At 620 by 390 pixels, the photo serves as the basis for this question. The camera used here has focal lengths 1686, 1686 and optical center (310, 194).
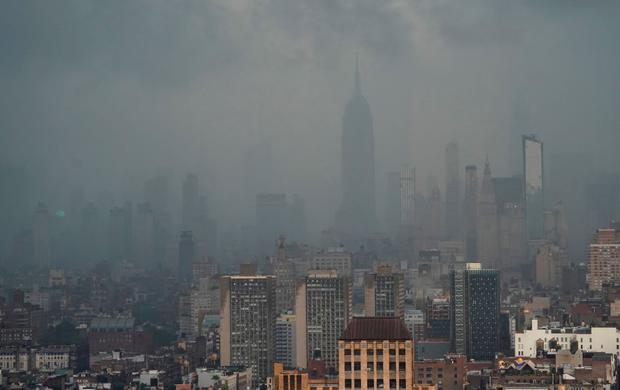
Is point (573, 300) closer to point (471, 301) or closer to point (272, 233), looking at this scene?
point (471, 301)

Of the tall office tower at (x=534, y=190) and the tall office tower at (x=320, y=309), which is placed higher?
the tall office tower at (x=534, y=190)

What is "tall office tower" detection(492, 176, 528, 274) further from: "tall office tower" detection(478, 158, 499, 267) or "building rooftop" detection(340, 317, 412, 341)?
"building rooftop" detection(340, 317, 412, 341)

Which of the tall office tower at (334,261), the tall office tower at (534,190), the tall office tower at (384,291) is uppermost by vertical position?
the tall office tower at (534,190)

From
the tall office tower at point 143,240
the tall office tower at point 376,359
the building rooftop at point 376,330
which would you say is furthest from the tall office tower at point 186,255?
the tall office tower at point 376,359

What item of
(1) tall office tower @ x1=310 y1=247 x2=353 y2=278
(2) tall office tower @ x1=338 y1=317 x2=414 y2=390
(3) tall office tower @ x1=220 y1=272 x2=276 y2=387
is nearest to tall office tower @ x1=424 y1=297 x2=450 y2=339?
(1) tall office tower @ x1=310 y1=247 x2=353 y2=278

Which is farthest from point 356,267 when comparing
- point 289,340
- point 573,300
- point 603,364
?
point 603,364

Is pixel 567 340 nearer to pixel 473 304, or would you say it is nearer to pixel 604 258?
pixel 473 304

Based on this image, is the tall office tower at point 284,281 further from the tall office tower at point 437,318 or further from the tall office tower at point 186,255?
the tall office tower at point 437,318
